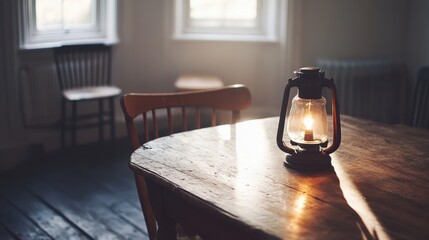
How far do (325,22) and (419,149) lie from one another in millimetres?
3234

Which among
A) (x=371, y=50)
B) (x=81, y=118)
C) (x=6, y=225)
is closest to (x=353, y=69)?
(x=371, y=50)

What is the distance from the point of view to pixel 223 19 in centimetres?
532

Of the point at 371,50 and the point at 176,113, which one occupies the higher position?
the point at 371,50

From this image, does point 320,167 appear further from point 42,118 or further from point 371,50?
point 371,50

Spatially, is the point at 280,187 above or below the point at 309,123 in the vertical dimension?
below

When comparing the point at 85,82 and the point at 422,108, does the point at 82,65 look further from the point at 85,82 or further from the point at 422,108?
the point at 422,108

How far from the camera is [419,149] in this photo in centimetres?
198

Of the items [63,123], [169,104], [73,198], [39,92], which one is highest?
[169,104]

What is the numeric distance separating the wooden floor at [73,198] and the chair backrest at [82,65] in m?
0.51

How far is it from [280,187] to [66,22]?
3.55 meters

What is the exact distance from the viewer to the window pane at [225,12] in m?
5.30

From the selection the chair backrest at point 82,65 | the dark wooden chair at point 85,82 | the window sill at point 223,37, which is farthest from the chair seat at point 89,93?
the window sill at point 223,37

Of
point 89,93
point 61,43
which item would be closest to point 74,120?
point 89,93

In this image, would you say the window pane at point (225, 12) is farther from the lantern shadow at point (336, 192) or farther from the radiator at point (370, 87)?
the lantern shadow at point (336, 192)
